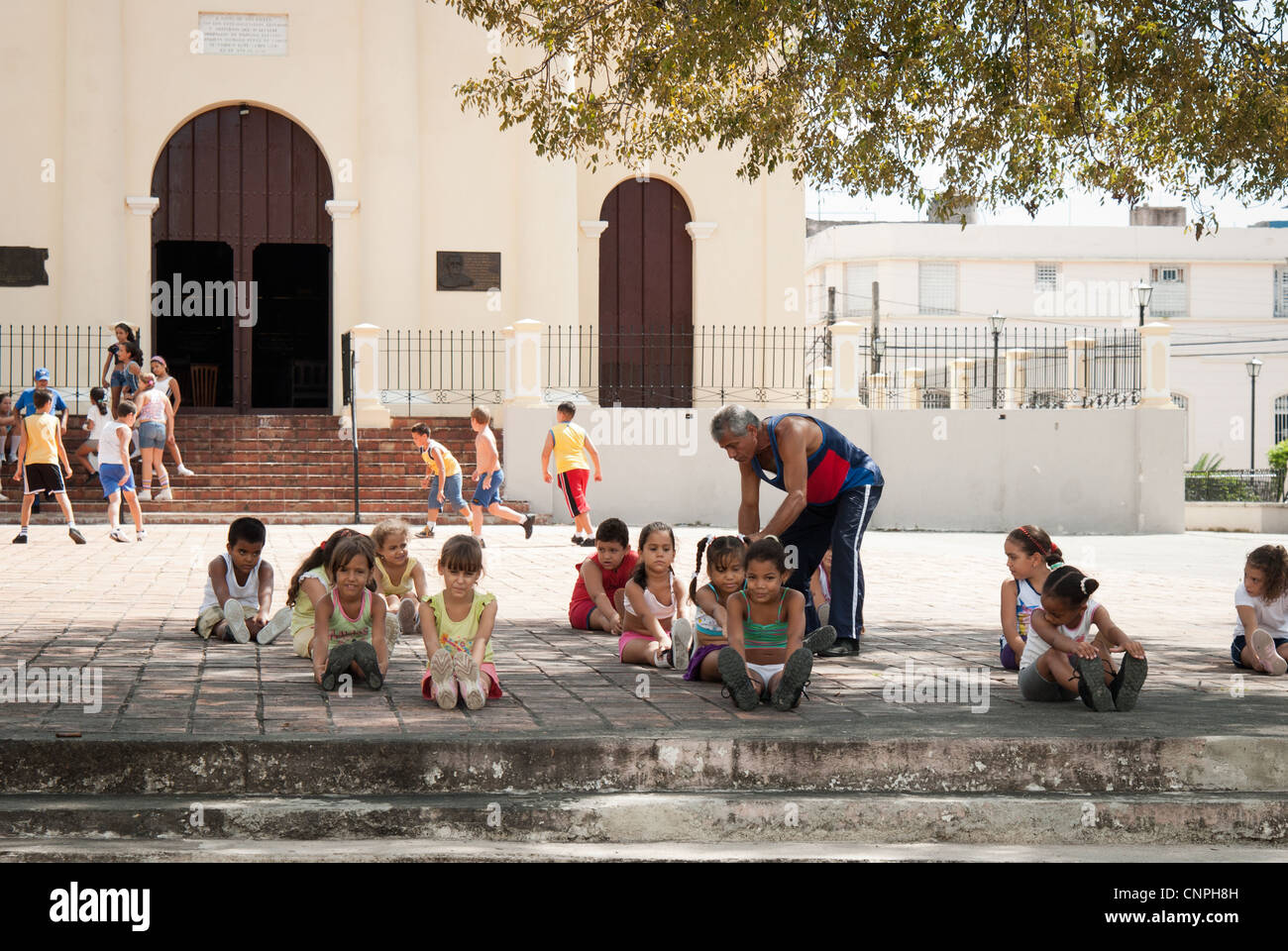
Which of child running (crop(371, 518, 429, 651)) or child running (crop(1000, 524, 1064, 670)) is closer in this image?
child running (crop(1000, 524, 1064, 670))

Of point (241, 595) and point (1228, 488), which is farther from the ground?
point (241, 595)

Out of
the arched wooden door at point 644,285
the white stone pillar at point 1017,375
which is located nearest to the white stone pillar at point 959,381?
the white stone pillar at point 1017,375

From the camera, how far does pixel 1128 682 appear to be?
652 centimetres

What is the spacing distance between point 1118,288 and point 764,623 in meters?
48.1

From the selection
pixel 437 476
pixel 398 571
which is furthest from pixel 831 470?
pixel 437 476

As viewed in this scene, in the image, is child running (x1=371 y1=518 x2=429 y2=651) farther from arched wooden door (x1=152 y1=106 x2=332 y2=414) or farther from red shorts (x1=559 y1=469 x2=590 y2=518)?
arched wooden door (x1=152 y1=106 x2=332 y2=414)

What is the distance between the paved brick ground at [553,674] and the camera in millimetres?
6078

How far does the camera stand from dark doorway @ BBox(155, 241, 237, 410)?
22344 millimetres

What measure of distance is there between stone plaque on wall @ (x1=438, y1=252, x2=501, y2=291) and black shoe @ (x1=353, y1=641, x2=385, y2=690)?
1610 centimetres

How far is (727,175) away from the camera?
77.6ft

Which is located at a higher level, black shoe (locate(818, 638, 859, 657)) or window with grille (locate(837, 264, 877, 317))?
window with grille (locate(837, 264, 877, 317))

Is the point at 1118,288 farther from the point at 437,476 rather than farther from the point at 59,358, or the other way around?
the point at 437,476

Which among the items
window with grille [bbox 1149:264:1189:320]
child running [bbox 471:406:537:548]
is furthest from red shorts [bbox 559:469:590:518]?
window with grille [bbox 1149:264:1189:320]
